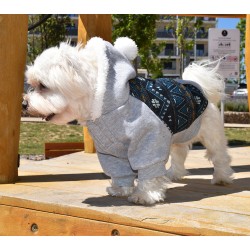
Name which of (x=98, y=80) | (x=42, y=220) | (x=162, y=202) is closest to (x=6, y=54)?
(x=98, y=80)

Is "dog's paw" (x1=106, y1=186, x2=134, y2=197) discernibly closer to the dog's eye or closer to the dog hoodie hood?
the dog hoodie hood

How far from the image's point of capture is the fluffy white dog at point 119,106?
2.21 m

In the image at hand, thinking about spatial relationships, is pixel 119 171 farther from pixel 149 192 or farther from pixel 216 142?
pixel 216 142

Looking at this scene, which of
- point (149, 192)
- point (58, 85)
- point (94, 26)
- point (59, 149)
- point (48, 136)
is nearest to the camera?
point (58, 85)

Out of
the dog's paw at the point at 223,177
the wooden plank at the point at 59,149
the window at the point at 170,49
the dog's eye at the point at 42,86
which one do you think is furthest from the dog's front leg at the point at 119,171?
the window at the point at 170,49

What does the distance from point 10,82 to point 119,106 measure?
3.30ft

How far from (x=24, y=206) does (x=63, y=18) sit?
59.7 feet

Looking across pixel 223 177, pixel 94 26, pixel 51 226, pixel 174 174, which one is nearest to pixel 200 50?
pixel 94 26

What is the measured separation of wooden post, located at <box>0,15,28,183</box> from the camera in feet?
9.73

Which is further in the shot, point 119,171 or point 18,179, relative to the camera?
point 18,179

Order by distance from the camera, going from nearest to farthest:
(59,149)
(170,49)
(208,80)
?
(208,80) < (59,149) < (170,49)

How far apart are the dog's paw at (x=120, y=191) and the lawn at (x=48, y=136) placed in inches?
192

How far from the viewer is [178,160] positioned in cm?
316

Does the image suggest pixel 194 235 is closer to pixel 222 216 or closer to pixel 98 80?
pixel 222 216
